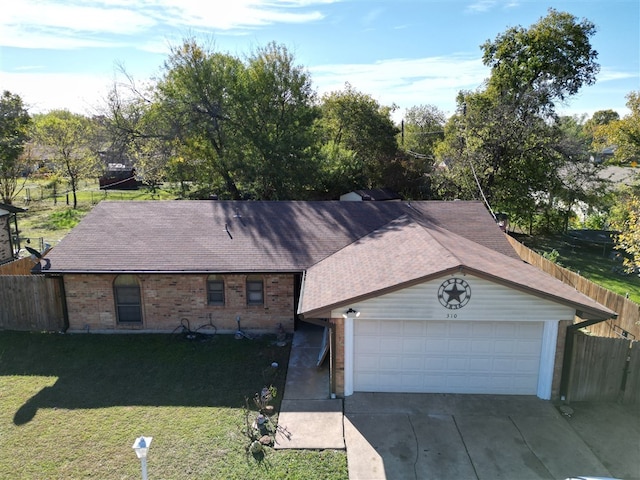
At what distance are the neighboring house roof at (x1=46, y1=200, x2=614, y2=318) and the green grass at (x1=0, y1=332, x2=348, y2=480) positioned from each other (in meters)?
2.38

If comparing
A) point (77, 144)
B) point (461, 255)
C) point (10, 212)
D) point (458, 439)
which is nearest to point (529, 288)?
point (461, 255)

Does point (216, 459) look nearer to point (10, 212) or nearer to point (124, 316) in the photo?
point (124, 316)

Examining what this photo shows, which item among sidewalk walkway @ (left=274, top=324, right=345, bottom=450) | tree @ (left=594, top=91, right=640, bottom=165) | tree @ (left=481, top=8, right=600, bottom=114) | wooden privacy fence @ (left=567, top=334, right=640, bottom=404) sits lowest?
sidewalk walkway @ (left=274, top=324, right=345, bottom=450)

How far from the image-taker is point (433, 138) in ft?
166

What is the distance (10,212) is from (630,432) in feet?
83.8

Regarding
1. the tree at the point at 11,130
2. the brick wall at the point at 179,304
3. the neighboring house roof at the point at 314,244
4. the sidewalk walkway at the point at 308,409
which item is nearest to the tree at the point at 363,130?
the neighboring house roof at the point at 314,244

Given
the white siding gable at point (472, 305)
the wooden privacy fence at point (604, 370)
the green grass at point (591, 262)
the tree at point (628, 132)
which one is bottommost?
the green grass at point (591, 262)

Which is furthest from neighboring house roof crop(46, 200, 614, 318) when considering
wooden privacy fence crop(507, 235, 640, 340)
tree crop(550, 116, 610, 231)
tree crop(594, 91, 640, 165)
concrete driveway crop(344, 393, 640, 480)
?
tree crop(550, 116, 610, 231)

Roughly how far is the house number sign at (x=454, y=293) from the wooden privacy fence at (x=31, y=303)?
11.8m

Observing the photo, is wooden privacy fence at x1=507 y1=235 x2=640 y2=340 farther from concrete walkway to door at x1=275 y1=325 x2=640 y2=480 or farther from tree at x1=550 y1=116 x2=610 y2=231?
tree at x1=550 y1=116 x2=610 y2=231

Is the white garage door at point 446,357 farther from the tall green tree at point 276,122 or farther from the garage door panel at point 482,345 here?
the tall green tree at point 276,122

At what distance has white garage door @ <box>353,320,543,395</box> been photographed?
35.9ft

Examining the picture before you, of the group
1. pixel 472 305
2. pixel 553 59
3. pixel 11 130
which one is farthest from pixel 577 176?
pixel 11 130

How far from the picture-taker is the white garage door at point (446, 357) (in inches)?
431
